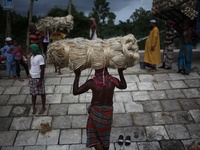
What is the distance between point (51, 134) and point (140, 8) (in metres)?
20.8

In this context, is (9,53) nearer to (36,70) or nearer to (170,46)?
(36,70)

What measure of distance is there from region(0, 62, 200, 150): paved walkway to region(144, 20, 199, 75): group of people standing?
0.46 meters

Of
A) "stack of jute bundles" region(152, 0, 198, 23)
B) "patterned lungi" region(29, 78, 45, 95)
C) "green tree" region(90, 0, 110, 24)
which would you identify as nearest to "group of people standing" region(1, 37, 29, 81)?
"patterned lungi" region(29, 78, 45, 95)

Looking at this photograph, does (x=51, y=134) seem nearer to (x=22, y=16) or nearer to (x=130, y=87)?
(x=130, y=87)

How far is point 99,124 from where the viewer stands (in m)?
3.39

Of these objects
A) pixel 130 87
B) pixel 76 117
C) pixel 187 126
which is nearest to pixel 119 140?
pixel 76 117

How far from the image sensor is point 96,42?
10.5 feet

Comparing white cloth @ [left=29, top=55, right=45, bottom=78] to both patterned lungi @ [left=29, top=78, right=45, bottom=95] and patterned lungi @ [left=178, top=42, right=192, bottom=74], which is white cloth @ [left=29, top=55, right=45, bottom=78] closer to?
patterned lungi @ [left=29, top=78, right=45, bottom=95]

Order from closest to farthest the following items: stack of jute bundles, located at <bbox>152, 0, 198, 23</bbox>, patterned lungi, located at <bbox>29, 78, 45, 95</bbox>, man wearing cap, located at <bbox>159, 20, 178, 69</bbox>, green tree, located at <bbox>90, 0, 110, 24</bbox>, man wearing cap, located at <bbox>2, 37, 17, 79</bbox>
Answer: patterned lungi, located at <bbox>29, 78, 45, 95</bbox>, man wearing cap, located at <bbox>2, 37, 17, 79</bbox>, stack of jute bundles, located at <bbox>152, 0, 198, 23</bbox>, man wearing cap, located at <bbox>159, 20, 178, 69</bbox>, green tree, located at <bbox>90, 0, 110, 24</bbox>

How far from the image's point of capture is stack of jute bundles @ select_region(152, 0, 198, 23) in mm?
7053

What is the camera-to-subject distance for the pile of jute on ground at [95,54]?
3.10m

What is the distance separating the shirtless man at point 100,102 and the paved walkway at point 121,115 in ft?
3.49

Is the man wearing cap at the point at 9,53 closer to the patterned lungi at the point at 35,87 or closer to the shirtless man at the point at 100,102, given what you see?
the patterned lungi at the point at 35,87

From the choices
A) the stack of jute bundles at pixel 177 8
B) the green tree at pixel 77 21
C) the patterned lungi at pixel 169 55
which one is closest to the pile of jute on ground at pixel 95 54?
the stack of jute bundles at pixel 177 8
